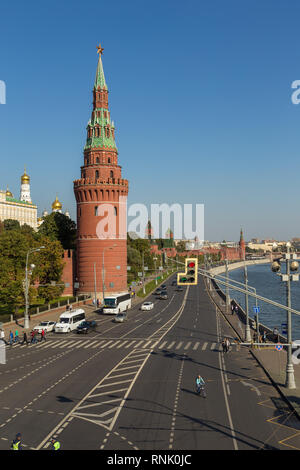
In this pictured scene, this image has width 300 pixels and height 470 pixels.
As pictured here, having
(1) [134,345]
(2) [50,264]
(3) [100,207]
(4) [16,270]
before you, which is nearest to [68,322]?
(1) [134,345]

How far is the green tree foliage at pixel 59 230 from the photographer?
9800 cm

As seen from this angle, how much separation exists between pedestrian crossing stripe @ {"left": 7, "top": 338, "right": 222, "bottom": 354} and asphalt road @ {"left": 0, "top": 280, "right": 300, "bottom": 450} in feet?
0.28

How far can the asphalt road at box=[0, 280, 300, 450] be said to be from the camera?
19562 millimetres

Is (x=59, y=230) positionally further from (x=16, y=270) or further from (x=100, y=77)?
(x=16, y=270)

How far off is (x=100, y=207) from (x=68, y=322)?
117ft

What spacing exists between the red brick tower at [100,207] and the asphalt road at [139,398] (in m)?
38.3

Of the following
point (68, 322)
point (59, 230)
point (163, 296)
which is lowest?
point (163, 296)

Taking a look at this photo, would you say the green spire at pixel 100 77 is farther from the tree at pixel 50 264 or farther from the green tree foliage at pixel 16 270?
the green tree foliage at pixel 16 270

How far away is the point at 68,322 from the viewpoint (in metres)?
50.2

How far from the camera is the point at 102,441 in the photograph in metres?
19.1

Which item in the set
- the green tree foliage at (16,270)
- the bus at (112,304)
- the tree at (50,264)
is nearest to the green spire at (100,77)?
the tree at (50,264)
